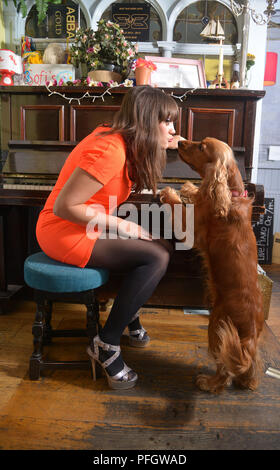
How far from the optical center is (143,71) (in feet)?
8.41

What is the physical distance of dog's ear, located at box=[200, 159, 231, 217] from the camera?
157cm

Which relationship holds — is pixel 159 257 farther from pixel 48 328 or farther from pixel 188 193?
pixel 48 328

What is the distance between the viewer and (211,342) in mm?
1628

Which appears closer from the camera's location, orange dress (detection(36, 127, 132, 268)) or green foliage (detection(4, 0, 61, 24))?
orange dress (detection(36, 127, 132, 268))

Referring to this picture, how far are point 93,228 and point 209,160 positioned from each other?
62cm

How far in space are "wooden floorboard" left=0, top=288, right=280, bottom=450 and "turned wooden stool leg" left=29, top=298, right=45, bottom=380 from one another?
0.16ft

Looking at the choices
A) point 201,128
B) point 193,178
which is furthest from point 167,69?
point 193,178

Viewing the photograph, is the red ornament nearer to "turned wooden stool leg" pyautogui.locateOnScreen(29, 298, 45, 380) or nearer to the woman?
the woman

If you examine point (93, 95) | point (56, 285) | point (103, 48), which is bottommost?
point (56, 285)

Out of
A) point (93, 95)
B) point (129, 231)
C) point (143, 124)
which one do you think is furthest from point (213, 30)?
point (129, 231)

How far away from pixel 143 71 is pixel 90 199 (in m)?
1.46

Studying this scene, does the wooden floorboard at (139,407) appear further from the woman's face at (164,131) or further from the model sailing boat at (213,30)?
the model sailing boat at (213,30)

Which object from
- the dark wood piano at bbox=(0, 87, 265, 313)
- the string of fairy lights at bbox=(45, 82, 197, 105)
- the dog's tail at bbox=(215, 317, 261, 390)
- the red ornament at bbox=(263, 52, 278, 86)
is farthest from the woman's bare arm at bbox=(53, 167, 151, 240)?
the red ornament at bbox=(263, 52, 278, 86)
